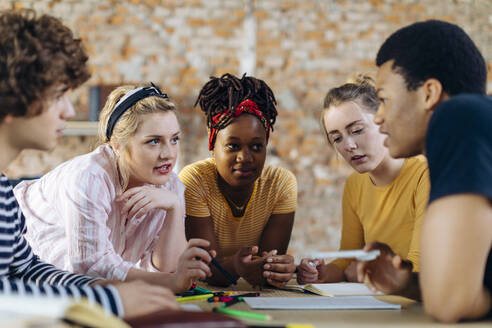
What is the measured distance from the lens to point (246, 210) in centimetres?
204

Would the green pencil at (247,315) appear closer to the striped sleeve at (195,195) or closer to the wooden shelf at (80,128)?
the striped sleeve at (195,195)

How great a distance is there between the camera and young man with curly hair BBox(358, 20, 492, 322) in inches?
35.2

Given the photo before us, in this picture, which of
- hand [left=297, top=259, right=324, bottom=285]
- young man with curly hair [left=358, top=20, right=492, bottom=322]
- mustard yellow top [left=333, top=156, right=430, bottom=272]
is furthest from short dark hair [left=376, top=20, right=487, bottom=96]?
hand [left=297, top=259, right=324, bottom=285]

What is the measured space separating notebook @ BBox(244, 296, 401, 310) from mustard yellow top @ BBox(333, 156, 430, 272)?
499mm

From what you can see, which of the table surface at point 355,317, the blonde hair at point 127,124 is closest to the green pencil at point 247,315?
the table surface at point 355,317

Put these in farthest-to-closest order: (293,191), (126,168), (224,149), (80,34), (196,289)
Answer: (80,34), (293,191), (224,149), (126,168), (196,289)

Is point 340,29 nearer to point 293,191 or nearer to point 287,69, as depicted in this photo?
point 287,69

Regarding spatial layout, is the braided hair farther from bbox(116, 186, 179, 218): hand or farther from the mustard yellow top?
the mustard yellow top

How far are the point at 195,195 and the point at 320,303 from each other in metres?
0.88

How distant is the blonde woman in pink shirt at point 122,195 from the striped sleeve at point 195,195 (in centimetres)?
7

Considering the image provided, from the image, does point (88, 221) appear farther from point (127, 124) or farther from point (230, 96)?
point (230, 96)

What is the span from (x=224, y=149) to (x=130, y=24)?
8.55ft

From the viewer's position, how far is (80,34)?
4020 mm

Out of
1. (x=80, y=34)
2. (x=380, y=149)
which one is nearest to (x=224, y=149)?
(x=380, y=149)
